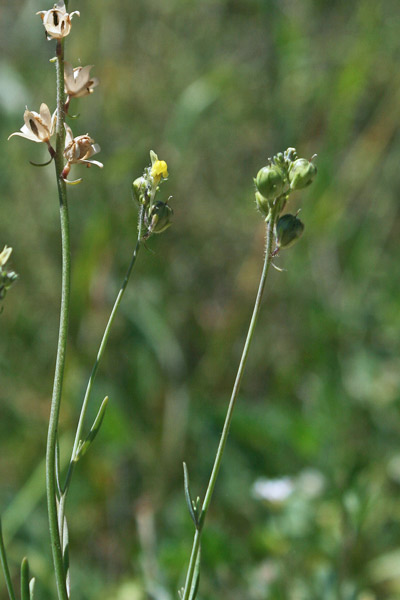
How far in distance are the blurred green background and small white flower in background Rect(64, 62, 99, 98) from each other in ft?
3.19

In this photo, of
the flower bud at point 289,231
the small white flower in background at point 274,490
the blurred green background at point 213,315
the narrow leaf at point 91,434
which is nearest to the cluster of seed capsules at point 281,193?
the flower bud at point 289,231

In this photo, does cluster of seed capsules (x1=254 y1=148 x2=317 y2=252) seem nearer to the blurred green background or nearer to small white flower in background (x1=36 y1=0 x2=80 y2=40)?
small white flower in background (x1=36 y1=0 x2=80 y2=40)

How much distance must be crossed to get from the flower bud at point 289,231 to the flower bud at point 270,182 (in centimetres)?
3

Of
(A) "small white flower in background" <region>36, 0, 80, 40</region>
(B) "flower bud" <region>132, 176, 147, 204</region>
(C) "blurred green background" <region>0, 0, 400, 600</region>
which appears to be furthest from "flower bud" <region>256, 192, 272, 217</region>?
(C) "blurred green background" <region>0, 0, 400, 600</region>

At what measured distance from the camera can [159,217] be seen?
0.70m

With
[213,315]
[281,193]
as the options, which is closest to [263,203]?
[281,193]

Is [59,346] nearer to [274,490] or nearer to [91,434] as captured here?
[91,434]

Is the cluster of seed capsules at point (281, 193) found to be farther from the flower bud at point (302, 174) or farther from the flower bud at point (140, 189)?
the flower bud at point (140, 189)

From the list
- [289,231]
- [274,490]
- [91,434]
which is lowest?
[91,434]

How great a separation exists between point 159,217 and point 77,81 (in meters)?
0.14

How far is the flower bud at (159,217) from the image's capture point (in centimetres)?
69

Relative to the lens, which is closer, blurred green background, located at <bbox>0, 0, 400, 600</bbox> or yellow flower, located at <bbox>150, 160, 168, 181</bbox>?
yellow flower, located at <bbox>150, 160, 168, 181</bbox>

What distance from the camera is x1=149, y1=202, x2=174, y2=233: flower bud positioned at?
2.28 ft

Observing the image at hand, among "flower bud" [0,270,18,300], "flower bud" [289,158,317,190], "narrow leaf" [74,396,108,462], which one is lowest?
"narrow leaf" [74,396,108,462]
